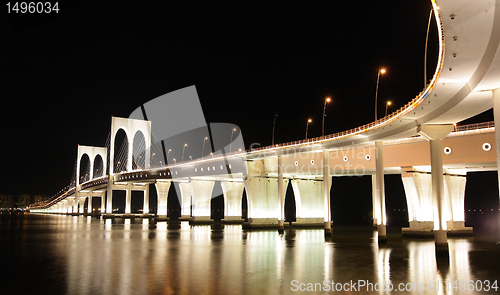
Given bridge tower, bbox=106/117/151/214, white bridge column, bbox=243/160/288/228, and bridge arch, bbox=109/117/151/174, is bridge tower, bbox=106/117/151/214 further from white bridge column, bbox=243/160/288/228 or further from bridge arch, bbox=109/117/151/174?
white bridge column, bbox=243/160/288/228

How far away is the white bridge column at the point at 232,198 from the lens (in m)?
64.9

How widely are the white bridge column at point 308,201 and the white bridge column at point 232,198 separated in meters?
11.8

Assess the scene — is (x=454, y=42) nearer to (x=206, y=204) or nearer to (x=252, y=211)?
(x=252, y=211)

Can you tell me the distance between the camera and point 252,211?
52500 millimetres

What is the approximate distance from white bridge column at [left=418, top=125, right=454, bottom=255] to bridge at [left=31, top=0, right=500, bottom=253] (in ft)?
0.18

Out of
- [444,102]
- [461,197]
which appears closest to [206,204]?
[461,197]

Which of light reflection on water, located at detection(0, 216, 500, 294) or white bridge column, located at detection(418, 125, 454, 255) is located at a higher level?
white bridge column, located at detection(418, 125, 454, 255)

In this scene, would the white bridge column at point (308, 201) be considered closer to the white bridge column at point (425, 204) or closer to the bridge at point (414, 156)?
the bridge at point (414, 156)

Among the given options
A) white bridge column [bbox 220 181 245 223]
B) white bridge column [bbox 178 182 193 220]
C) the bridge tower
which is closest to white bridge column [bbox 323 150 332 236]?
white bridge column [bbox 220 181 245 223]

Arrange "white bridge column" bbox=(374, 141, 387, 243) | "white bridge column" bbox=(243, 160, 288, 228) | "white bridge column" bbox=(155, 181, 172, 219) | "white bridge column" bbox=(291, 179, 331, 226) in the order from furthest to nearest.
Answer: "white bridge column" bbox=(155, 181, 172, 219)
"white bridge column" bbox=(291, 179, 331, 226)
"white bridge column" bbox=(243, 160, 288, 228)
"white bridge column" bbox=(374, 141, 387, 243)

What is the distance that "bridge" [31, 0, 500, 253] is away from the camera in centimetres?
1406

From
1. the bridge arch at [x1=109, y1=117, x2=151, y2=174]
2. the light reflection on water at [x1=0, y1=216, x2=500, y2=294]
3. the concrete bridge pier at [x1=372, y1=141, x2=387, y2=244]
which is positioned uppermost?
the bridge arch at [x1=109, y1=117, x2=151, y2=174]

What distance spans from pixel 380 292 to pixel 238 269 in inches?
250

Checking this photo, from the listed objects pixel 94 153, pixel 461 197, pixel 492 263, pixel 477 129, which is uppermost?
pixel 94 153
